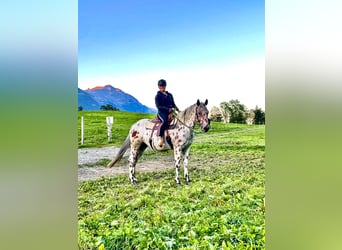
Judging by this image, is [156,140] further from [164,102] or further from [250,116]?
[250,116]

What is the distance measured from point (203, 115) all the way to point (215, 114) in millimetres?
104

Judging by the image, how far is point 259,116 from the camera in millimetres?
2990

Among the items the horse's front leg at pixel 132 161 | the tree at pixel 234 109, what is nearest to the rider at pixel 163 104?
the horse's front leg at pixel 132 161

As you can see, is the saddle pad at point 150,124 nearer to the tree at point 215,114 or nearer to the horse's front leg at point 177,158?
the horse's front leg at point 177,158

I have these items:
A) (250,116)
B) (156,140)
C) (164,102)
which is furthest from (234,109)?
(156,140)

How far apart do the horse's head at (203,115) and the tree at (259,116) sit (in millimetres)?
399

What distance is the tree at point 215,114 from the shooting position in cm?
307

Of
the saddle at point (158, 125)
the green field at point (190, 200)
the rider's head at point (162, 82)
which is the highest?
the rider's head at point (162, 82)

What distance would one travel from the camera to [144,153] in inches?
124
